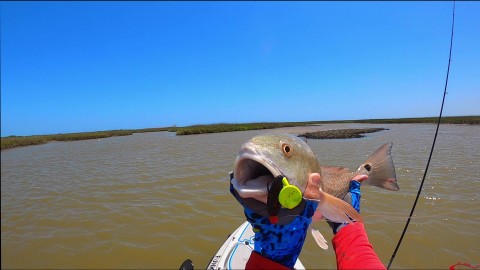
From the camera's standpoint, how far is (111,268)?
484 centimetres

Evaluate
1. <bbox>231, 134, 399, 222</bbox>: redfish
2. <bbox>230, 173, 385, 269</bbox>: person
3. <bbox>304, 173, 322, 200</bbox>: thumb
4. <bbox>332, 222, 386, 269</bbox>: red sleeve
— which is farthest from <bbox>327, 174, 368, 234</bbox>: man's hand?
<bbox>304, 173, 322, 200</bbox>: thumb

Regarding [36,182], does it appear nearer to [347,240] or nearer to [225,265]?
[225,265]

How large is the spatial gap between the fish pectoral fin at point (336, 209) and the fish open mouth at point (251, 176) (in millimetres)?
522

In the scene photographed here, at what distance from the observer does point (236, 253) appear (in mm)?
4254

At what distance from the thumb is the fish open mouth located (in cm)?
33

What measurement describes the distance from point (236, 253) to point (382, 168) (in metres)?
2.34

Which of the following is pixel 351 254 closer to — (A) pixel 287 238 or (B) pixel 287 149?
(A) pixel 287 238

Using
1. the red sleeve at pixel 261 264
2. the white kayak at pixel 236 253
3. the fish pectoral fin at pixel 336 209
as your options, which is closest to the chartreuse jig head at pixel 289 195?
the fish pectoral fin at pixel 336 209

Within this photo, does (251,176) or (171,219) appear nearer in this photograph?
(251,176)

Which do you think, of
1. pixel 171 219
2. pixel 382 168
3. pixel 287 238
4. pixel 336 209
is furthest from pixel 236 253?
pixel 171 219

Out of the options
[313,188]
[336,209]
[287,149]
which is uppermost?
[287,149]

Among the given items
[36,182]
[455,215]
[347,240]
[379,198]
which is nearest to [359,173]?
[347,240]

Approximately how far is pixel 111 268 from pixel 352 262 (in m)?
4.01

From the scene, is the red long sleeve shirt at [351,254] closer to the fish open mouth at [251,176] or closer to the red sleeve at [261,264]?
the red sleeve at [261,264]
